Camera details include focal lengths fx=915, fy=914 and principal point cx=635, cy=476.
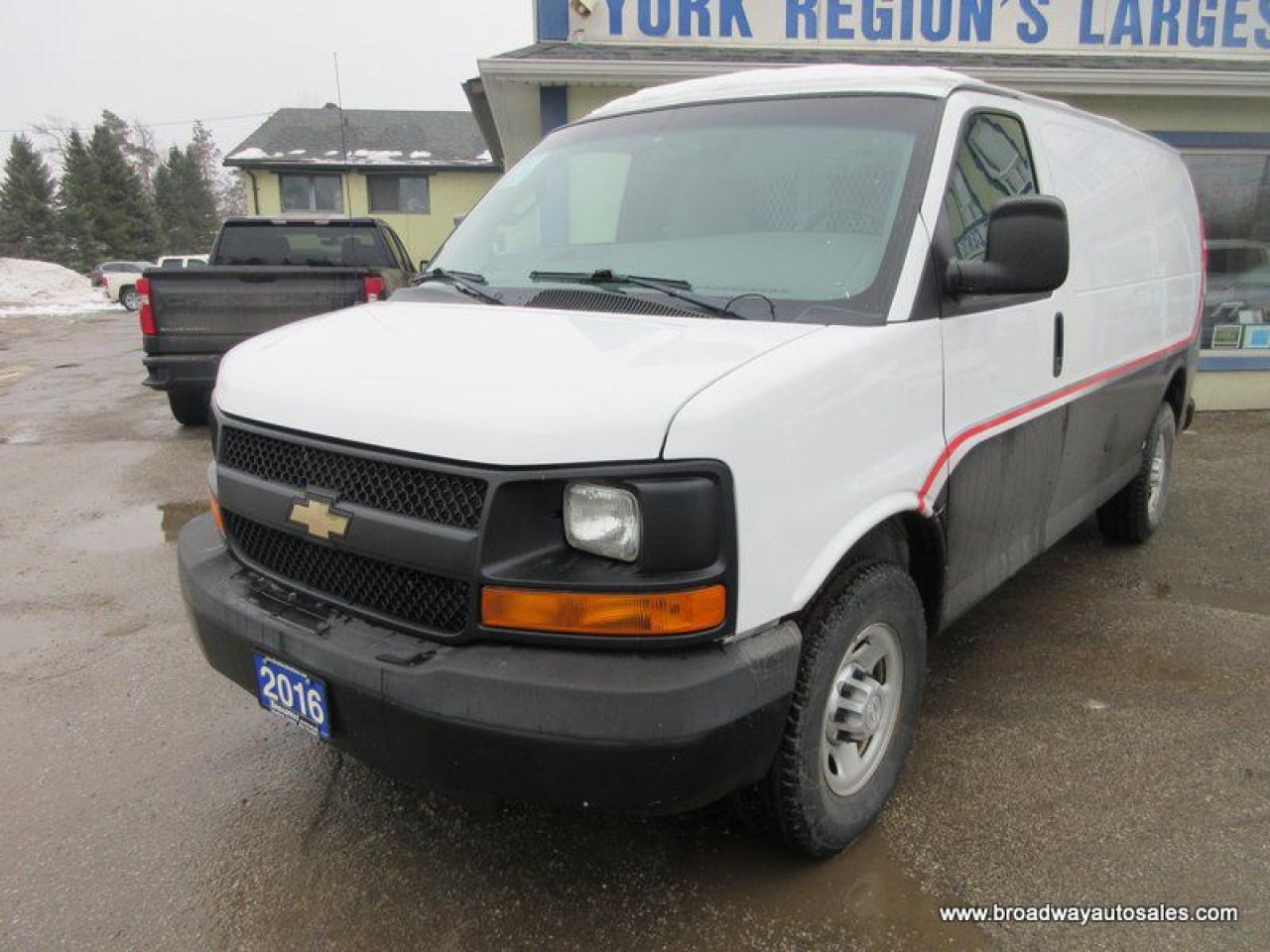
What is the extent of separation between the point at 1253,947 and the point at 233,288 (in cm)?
751

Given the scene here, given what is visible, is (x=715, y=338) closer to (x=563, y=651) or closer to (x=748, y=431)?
(x=748, y=431)

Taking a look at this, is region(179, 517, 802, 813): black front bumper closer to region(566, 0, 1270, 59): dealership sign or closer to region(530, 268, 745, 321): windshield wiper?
region(530, 268, 745, 321): windshield wiper

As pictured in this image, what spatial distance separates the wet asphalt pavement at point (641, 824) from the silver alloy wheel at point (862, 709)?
9.1 inches

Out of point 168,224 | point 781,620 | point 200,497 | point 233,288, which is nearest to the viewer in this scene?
point 781,620

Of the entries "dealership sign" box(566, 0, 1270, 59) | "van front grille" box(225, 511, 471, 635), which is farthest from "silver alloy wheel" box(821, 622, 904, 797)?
"dealership sign" box(566, 0, 1270, 59)

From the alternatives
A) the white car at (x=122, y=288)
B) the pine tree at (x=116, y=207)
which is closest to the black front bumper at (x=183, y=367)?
the white car at (x=122, y=288)

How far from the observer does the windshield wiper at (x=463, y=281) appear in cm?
285

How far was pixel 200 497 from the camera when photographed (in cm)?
619

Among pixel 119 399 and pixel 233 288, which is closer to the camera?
pixel 233 288

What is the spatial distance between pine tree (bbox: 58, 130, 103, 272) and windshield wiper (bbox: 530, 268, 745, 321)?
170 ft

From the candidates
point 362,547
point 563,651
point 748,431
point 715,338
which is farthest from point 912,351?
point 362,547

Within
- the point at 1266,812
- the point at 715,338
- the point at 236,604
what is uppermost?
the point at 715,338

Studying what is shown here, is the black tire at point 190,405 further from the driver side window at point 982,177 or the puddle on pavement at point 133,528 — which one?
the driver side window at point 982,177

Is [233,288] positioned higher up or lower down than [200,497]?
higher up
